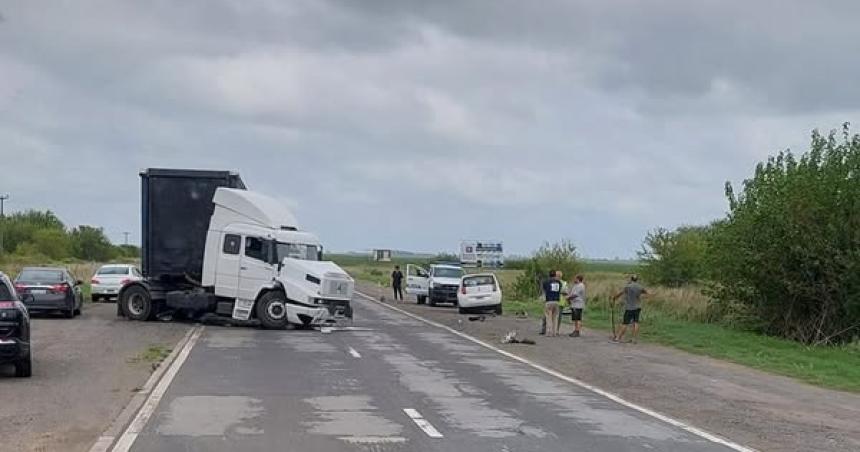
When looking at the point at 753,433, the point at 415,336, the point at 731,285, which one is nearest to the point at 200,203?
the point at 415,336

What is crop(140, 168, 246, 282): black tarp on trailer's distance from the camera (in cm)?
3091

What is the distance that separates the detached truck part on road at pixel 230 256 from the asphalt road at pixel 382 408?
680 centimetres

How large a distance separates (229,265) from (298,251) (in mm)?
1989

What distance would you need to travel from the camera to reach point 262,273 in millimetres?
30562

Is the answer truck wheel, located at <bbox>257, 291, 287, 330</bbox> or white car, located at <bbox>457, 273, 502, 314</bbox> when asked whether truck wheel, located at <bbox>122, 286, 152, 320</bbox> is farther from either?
white car, located at <bbox>457, 273, 502, 314</bbox>

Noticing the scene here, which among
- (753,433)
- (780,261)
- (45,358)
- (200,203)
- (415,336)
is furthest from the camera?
(780,261)

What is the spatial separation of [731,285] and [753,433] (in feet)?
79.5

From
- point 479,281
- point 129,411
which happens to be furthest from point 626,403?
point 479,281

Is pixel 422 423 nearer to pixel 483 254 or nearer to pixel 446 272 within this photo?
pixel 446 272

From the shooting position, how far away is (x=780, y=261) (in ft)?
112

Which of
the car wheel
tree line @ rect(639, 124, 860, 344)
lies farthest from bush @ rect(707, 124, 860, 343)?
the car wheel

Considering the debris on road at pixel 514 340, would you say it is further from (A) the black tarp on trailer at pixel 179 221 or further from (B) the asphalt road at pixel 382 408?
(A) the black tarp on trailer at pixel 179 221

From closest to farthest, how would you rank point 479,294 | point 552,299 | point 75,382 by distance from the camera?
point 75,382 < point 552,299 < point 479,294

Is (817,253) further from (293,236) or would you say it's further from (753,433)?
(753,433)
